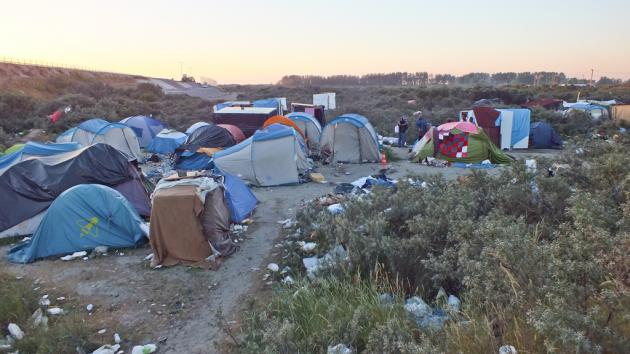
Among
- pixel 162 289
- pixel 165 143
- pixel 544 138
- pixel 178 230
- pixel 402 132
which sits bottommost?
pixel 162 289

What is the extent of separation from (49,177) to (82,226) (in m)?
2.25

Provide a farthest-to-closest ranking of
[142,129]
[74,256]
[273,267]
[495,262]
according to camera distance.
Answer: [142,129]
[74,256]
[273,267]
[495,262]

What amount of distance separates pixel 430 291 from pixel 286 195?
24.4 feet

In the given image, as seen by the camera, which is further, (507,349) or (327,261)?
(327,261)

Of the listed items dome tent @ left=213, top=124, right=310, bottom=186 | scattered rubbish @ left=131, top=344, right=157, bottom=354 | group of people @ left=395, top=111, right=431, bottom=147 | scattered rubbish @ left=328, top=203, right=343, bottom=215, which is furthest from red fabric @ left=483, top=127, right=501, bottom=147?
scattered rubbish @ left=131, top=344, right=157, bottom=354

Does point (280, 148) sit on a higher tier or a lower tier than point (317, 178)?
higher

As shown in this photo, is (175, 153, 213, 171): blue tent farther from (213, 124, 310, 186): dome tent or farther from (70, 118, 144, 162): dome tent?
(70, 118, 144, 162): dome tent

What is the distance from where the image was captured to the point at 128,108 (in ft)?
98.5

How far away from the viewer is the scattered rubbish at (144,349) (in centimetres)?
492

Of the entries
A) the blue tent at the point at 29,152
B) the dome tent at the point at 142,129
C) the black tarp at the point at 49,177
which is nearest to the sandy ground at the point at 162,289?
the black tarp at the point at 49,177

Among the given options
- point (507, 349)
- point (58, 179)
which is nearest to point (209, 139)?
point (58, 179)

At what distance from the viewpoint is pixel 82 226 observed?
7.84m

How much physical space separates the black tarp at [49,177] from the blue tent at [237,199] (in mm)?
2291

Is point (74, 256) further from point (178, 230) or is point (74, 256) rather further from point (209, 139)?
point (209, 139)
